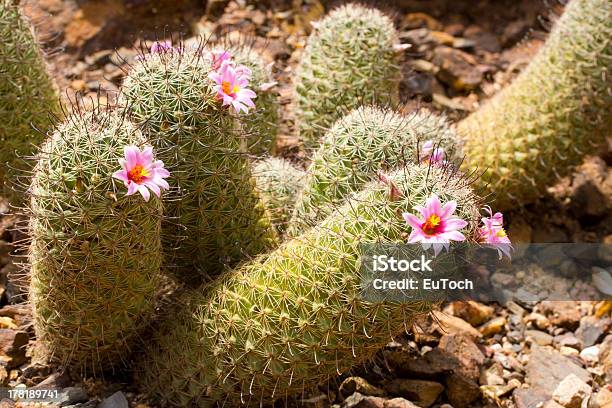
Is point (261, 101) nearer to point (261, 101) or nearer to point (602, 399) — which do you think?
point (261, 101)

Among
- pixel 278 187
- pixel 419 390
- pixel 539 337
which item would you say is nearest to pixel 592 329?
pixel 539 337

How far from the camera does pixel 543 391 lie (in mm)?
3906

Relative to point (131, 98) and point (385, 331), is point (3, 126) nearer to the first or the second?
point (131, 98)

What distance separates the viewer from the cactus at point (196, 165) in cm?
322

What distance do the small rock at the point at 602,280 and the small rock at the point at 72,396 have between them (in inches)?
111

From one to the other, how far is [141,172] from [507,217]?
292 centimetres

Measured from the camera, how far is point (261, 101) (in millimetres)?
4324

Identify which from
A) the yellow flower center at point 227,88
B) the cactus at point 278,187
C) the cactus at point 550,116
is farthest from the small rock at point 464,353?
the yellow flower center at point 227,88

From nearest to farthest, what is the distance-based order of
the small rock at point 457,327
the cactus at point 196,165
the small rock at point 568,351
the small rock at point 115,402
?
1. the cactus at point 196,165
2. the small rock at point 115,402
3. the small rock at point 457,327
4. the small rock at point 568,351

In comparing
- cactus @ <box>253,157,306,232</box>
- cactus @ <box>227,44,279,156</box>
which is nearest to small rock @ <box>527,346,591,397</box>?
cactus @ <box>253,157,306,232</box>

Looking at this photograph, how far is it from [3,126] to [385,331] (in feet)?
6.77

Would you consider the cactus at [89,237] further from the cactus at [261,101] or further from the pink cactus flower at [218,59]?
the cactus at [261,101]

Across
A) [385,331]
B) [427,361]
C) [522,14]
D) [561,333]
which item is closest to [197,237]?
[385,331]

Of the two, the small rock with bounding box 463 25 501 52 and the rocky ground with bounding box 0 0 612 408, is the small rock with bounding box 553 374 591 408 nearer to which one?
the rocky ground with bounding box 0 0 612 408
